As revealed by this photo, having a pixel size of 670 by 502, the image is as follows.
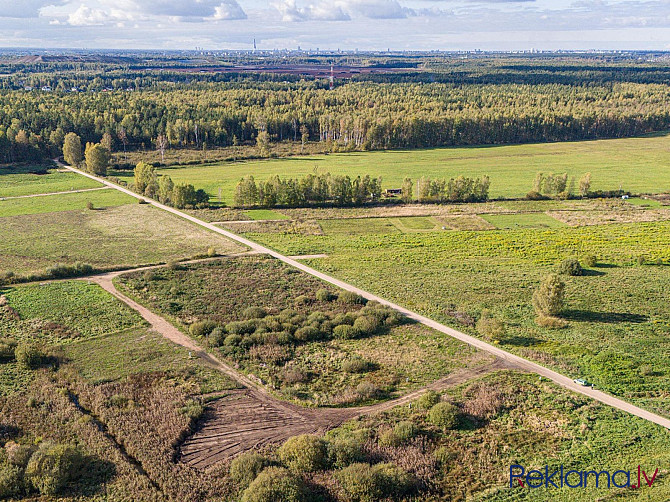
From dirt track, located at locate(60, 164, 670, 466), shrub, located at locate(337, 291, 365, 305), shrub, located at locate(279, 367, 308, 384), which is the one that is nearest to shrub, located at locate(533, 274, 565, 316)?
dirt track, located at locate(60, 164, 670, 466)

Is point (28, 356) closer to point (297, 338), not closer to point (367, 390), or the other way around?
point (297, 338)

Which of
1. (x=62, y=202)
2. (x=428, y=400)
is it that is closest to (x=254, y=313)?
(x=428, y=400)

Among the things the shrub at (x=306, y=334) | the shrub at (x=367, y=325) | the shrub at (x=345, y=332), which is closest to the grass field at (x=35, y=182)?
the shrub at (x=306, y=334)

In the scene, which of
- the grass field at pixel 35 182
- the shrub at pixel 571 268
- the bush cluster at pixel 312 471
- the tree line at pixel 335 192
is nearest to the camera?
the bush cluster at pixel 312 471

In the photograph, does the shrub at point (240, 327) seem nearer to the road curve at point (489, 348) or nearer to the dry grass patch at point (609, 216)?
the road curve at point (489, 348)

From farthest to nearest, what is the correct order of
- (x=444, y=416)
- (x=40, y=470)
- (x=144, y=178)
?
(x=144, y=178)
(x=444, y=416)
(x=40, y=470)
